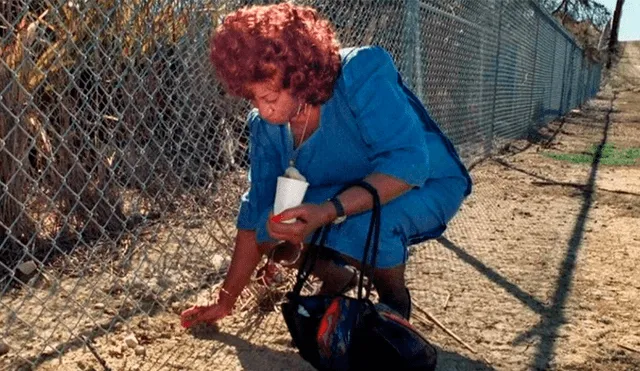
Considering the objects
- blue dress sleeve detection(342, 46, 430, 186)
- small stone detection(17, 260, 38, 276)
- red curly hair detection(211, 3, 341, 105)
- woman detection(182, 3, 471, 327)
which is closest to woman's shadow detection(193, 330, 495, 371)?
woman detection(182, 3, 471, 327)

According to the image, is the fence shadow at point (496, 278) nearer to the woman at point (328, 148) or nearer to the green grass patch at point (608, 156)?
the woman at point (328, 148)

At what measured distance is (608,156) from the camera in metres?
8.10

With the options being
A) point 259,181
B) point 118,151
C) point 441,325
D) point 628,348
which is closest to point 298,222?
point 259,181

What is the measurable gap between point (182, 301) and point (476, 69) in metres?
4.49

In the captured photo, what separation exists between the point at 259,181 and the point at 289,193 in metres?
0.55

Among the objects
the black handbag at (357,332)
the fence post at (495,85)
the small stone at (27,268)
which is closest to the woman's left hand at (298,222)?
the black handbag at (357,332)

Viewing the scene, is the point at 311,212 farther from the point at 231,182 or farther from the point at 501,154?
the point at 501,154

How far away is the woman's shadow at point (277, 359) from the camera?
89.4 inches

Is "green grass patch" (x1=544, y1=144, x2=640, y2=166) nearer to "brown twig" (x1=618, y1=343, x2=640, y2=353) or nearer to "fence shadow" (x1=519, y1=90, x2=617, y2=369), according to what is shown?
"fence shadow" (x1=519, y1=90, x2=617, y2=369)

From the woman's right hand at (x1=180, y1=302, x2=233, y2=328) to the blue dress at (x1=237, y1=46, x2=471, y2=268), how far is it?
278mm

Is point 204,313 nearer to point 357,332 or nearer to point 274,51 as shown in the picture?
point 357,332

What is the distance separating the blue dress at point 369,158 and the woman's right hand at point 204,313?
0.91 ft

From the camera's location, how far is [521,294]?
9.82 ft

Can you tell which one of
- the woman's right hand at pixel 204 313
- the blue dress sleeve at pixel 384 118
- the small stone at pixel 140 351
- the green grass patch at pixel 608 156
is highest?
the blue dress sleeve at pixel 384 118
